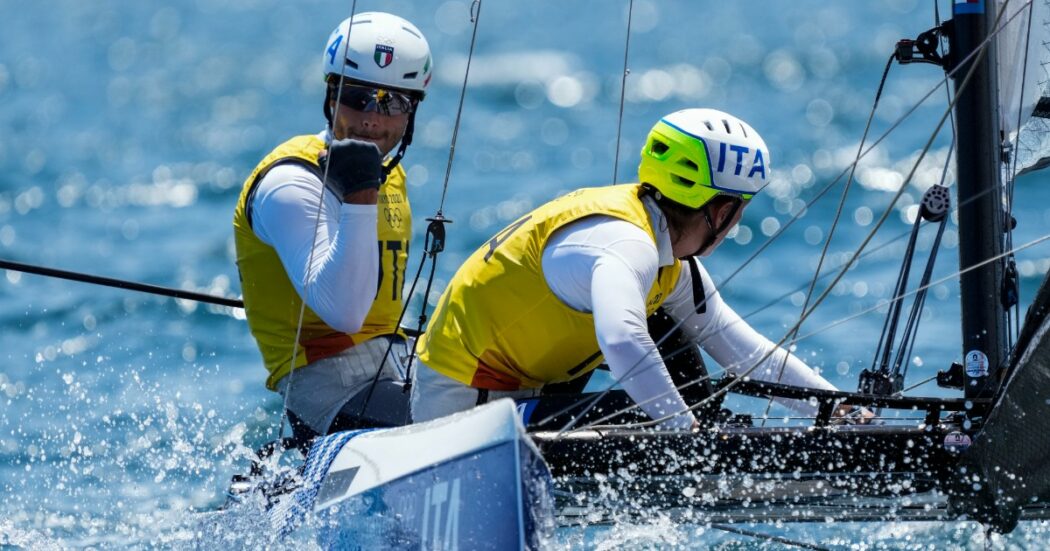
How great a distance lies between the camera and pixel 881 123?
12.8 meters

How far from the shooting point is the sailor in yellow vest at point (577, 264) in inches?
133

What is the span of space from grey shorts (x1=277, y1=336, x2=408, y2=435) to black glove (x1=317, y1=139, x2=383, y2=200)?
1.89 ft

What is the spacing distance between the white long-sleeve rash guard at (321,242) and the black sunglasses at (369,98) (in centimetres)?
25

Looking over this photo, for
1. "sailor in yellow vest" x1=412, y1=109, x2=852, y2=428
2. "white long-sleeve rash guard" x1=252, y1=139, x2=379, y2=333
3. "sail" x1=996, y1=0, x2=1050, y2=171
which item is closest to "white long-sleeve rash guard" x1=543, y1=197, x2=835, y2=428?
"sailor in yellow vest" x1=412, y1=109, x2=852, y2=428

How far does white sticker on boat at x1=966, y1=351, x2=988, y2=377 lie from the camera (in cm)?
382

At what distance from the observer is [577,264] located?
3.36m

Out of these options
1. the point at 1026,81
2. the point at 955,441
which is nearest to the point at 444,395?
the point at 955,441

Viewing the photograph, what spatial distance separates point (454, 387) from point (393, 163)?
2.56 ft

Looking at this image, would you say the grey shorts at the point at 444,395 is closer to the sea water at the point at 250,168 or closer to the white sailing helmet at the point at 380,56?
the sea water at the point at 250,168

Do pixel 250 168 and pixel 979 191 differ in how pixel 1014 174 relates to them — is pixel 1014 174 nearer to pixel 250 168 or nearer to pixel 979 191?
pixel 979 191

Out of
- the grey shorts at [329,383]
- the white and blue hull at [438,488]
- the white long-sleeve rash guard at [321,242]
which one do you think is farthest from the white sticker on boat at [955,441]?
the grey shorts at [329,383]

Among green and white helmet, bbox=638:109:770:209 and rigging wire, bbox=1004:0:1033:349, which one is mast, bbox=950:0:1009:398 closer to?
rigging wire, bbox=1004:0:1033:349

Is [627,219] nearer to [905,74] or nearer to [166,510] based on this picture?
[166,510]

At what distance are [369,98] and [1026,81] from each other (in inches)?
67.5
